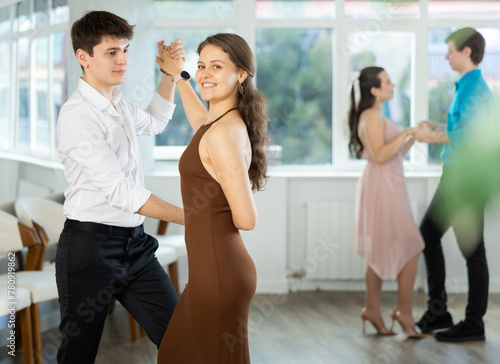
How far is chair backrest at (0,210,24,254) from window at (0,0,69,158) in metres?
0.86

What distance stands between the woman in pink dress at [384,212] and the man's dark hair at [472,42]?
46 centimetres

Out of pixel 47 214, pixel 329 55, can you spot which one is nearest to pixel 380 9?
pixel 329 55

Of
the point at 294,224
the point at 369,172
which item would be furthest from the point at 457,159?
the point at 294,224

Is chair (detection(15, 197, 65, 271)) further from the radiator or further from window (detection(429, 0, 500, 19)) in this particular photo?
window (detection(429, 0, 500, 19))

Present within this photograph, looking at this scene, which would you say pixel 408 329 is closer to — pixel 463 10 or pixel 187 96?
pixel 187 96

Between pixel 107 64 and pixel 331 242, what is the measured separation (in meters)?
3.09

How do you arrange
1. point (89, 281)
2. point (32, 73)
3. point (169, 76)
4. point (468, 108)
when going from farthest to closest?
point (32, 73)
point (468, 108)
point (169, 76)
point (89, 281)

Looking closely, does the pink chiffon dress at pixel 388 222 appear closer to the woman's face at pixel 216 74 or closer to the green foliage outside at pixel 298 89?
the green foliage outside at pixel 298 89

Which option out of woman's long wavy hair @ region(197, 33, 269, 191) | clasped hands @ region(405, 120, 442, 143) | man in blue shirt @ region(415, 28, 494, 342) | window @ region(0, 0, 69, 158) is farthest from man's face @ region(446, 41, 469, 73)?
window @ region(0, 0, 69, 158)

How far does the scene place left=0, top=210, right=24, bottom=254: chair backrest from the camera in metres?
3.17

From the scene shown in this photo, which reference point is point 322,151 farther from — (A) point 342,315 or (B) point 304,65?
(A) point 342,315

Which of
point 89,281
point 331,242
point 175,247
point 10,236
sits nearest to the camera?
point 89,281

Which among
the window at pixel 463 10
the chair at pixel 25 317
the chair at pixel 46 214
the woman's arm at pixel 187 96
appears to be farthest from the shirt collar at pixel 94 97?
the window at pixel 463 10

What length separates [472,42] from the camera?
368 cm
